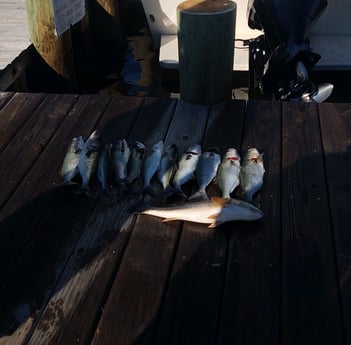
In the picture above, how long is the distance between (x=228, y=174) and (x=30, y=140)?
1.67 m

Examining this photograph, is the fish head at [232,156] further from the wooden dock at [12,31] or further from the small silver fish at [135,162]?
the wooden dock at [12,31]

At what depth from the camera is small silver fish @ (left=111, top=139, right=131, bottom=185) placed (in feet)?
10.5

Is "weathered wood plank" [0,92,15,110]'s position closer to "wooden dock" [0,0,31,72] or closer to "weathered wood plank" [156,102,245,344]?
"wooden dock" [0,0,31,72]

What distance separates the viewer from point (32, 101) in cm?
440

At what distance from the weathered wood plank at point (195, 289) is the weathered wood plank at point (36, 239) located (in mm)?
631

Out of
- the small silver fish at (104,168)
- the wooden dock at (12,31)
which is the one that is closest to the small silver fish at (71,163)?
the small silver fish at (104,168)

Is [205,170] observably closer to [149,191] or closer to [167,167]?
[167,167]

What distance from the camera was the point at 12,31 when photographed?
650 cm

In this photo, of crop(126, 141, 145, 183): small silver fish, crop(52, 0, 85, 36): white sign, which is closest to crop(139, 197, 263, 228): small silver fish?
crop(126, 141, 145, 183): small silver fish

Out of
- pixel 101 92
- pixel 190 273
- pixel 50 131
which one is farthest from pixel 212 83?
pixel 101 92

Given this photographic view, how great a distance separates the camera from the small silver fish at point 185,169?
3.11m

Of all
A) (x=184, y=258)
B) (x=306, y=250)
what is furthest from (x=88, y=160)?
(x=306, y=250)

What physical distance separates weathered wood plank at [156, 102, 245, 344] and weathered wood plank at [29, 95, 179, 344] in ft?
1.10

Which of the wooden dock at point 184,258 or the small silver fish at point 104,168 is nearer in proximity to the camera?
the wooden dock at point 184,258
